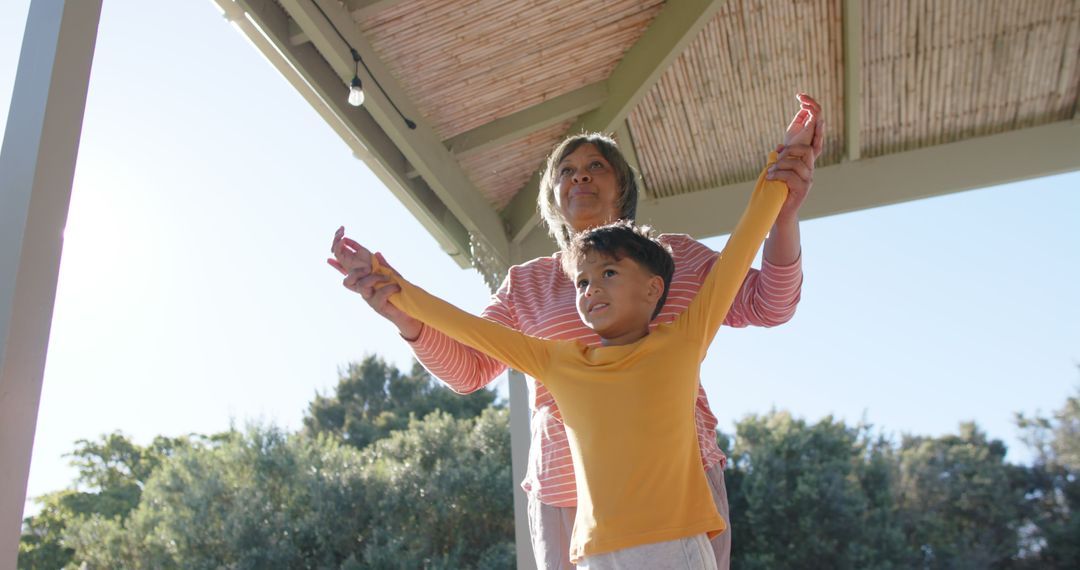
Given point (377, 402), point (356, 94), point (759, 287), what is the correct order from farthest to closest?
point (377, 402), point (356, 94), point (759, 287)

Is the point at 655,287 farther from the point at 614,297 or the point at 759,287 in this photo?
the point at 759,287

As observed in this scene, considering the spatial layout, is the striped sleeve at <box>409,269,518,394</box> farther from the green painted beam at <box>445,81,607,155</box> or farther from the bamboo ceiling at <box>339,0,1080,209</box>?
the green painted beam at <box>445,81,607,155</box>

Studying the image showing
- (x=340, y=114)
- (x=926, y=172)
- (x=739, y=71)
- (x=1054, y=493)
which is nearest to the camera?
(x=340, y=114)

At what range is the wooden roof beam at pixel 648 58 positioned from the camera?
3.17 metres

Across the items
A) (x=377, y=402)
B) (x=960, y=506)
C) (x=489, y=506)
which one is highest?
(x=377, y=402)

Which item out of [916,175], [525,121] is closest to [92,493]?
[525,121]

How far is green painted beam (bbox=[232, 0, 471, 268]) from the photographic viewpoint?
8.32 ft

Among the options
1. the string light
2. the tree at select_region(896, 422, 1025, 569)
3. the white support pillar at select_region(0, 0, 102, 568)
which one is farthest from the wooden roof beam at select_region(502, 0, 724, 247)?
the tree at select_region(896, 422, 1025, 569)

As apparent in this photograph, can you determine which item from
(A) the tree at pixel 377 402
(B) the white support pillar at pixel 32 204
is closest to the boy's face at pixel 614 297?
(B) the white support pillar at pixel 32 204

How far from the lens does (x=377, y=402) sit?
16.3 meters

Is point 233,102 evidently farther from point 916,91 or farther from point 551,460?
point 551,460

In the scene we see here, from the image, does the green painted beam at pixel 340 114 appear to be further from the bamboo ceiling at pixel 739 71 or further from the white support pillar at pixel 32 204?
the white support pillar at pixel 32 204

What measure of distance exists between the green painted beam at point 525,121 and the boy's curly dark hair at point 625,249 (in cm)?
218

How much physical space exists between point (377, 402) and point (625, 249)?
50.7ft
